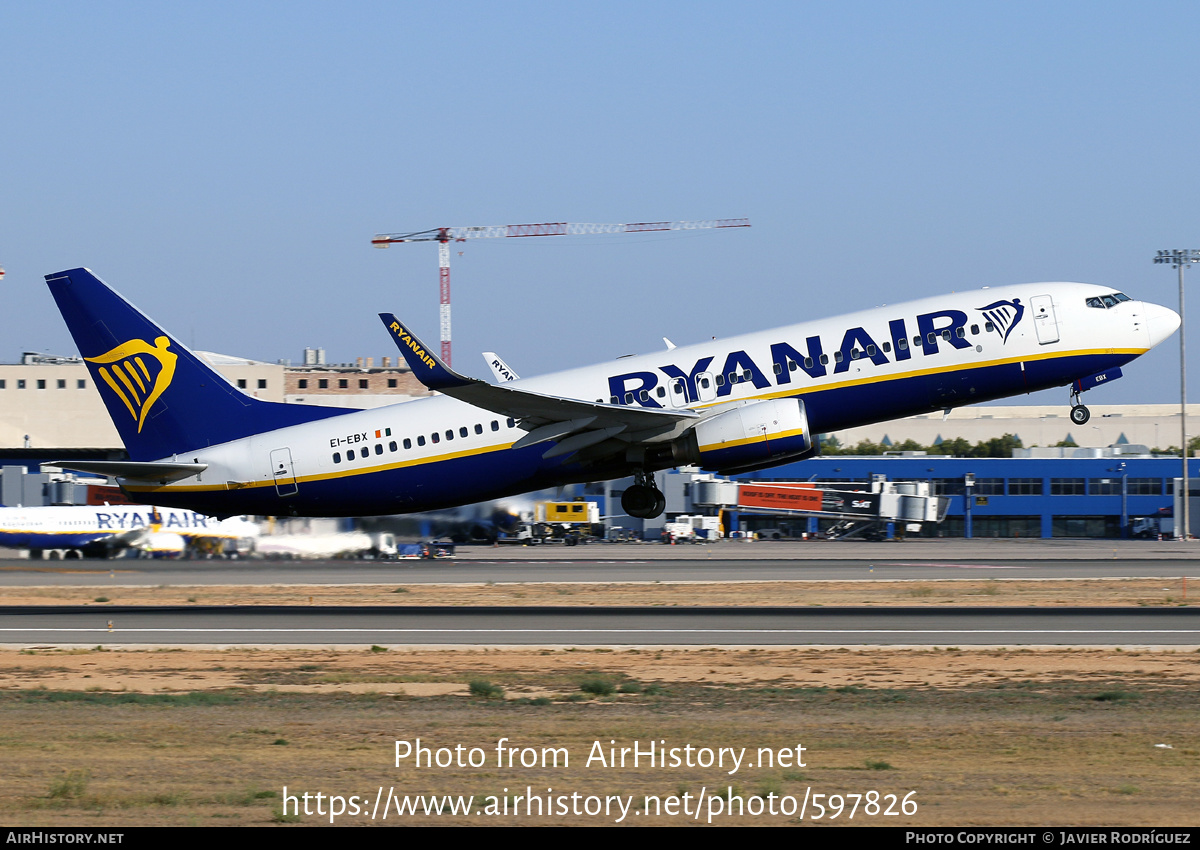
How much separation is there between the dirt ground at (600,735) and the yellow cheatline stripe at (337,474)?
19.5ft

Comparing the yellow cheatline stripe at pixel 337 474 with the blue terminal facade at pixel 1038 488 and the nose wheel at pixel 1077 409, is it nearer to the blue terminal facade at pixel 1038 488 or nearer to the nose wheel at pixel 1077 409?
the nose wheel at pixel 1077 409

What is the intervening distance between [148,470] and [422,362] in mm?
10556

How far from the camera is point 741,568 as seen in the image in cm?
6194

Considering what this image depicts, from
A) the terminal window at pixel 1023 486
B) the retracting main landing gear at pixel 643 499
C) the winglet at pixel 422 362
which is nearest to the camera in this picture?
the winglet at pixel 422 362

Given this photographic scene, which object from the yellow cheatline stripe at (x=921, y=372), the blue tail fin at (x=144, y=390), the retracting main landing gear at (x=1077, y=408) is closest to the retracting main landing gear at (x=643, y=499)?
the yellow cheatline stripe at (x=921, y=372)

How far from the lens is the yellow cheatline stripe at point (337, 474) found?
119ft

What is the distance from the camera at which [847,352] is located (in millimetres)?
34156

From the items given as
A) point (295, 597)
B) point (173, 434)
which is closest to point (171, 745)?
point (173, 434)

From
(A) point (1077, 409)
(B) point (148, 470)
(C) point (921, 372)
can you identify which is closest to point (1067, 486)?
(A) point (1077, 409)

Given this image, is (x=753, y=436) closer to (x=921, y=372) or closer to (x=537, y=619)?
(x=921, y=372)

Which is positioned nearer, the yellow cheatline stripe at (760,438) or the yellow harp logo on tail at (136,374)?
the yellow cheatline stripe at (760,438)

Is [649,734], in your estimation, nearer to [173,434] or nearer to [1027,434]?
[173,434]

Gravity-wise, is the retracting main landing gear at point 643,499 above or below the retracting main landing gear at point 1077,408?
below

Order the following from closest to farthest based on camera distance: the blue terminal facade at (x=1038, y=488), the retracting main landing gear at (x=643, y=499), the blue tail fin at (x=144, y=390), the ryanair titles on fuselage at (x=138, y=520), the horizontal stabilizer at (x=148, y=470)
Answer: the horizontal stabilizer at (x=148, y=470) < the retracting main landing gear at (x=643, y=499) < the blue tail fin at (x=144, y=390) < the ryanair titles on fuselage at (x=138, y=520) < the blue terminal facade at (x=1038, y=488)
